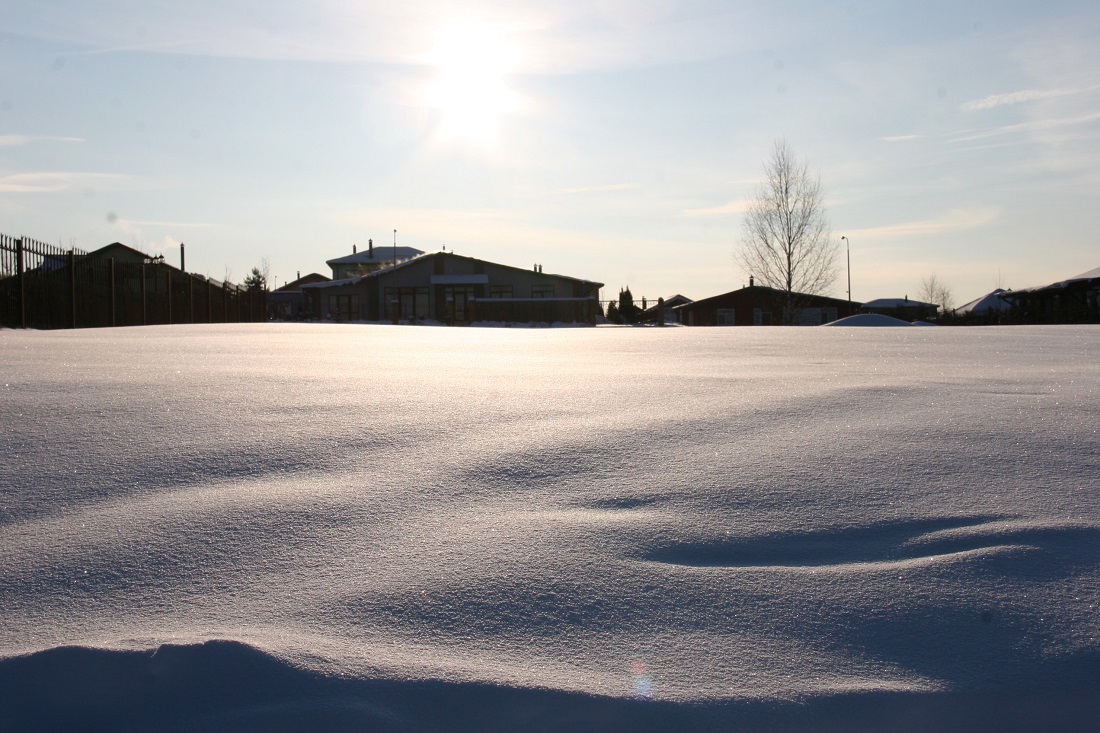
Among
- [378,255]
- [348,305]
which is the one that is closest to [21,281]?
[348,305]

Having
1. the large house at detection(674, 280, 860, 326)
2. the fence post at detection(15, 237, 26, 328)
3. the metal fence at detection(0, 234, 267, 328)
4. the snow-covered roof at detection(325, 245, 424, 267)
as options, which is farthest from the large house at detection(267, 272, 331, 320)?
the fence post at detection(15, 237, 26, 328)

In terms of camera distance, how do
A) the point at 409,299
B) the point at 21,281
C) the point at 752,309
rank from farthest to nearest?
the point at 752,309, the point at 409,299, the point at 21,281

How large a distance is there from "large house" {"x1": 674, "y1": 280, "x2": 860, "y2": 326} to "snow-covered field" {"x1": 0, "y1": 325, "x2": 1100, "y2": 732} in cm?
3628

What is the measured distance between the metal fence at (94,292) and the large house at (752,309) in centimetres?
2793

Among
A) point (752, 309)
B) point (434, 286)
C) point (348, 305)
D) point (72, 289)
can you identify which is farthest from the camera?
point (752, 309)

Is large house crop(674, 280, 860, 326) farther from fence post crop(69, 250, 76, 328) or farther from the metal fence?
Result: fence post crop(69, 250, 76, 328)

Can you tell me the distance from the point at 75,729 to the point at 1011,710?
4.08ft

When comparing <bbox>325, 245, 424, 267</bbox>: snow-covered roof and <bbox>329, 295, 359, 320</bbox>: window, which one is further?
<bbox>325, 245, 424, 267</bbox>: snow-covered roof

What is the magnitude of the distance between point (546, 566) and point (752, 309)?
137 feet

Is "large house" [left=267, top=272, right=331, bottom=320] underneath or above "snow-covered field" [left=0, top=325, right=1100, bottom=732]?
above

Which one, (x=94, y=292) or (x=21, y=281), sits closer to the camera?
(x=21, y=281)

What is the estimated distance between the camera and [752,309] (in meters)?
41.5

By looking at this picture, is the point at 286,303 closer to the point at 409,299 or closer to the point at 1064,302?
the point at 409,299

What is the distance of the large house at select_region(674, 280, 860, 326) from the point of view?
39500mm
